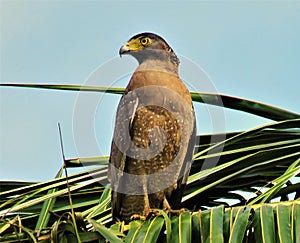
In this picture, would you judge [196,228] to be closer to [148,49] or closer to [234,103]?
[234,103]

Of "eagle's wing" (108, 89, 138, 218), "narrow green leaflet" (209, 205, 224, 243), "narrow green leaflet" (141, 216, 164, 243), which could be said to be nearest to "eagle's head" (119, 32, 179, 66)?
"eagle's wing" (108, 89, 138, 218)

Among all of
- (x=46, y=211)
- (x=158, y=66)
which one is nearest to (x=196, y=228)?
(x=46, y=211)

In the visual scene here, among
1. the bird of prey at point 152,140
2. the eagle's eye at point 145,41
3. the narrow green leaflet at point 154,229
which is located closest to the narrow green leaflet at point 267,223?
the narrow green leaflet at point 154,229

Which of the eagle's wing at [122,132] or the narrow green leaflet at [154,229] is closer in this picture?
the narrow green leaflet at [154,229]

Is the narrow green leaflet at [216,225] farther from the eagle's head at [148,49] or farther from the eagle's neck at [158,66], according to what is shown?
the eagle's head at [148,49]

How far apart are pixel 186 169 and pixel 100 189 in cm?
68

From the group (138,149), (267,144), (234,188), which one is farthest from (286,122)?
(138,149)

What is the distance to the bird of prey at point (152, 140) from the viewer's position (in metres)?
5.32

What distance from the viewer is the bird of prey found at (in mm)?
5324

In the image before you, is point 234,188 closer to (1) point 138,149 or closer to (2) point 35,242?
(1) point 138,149

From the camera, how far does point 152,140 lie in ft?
17.6

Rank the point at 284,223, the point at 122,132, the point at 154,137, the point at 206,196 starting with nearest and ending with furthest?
the point at 284,223
the point at 206,196
the point at 154,137
the point at 122,132

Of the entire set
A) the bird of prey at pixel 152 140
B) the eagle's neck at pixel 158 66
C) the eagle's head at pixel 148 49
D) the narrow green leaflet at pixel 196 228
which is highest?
the eagle's head at pixel 148 49

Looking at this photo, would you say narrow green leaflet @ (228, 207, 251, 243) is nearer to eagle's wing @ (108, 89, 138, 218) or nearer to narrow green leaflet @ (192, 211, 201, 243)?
narrow green leaflet @ (192, 211, 201, 243)
